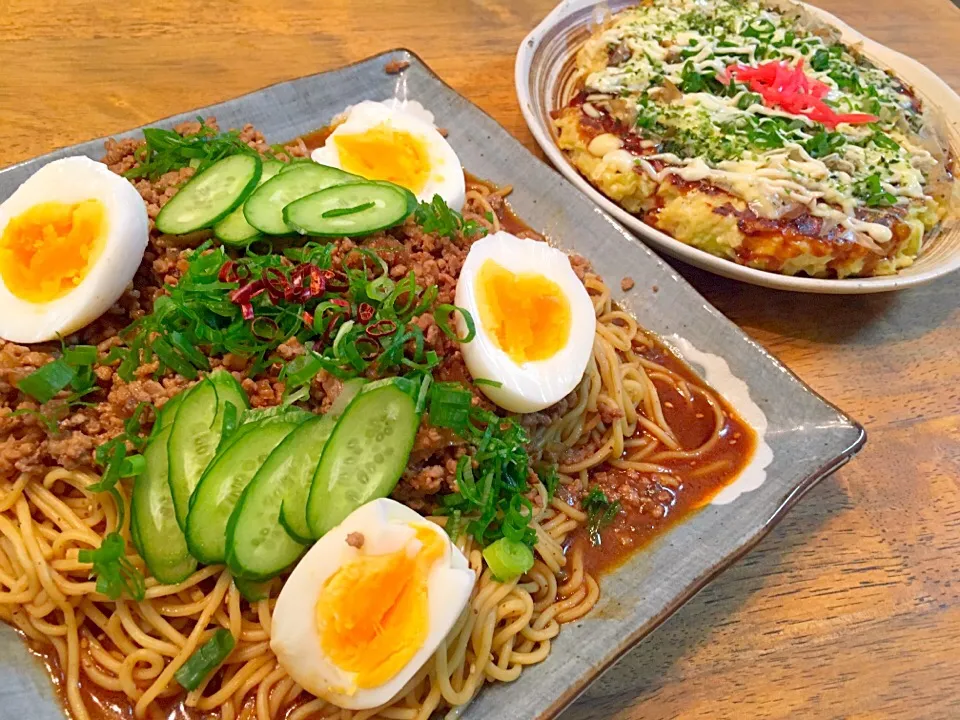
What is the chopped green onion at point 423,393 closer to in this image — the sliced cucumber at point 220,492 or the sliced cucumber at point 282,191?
the sliced cucumber at point 220,492

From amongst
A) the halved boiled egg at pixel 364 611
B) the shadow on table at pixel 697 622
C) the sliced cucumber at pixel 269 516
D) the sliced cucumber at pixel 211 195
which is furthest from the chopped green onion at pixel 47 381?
the shadow on table at pixel 697 622

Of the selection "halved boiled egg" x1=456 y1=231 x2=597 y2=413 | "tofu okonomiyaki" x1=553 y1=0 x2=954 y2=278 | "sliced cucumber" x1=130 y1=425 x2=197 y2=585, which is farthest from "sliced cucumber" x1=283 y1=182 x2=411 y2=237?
"tofu okonomiyaki" x1=553 y1=0 x2=954 y2=278

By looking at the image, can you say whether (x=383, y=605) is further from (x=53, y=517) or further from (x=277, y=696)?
(x=53, y=517)

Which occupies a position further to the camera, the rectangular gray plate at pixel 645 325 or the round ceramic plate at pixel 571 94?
the round ceramic plate at pixel 571 94

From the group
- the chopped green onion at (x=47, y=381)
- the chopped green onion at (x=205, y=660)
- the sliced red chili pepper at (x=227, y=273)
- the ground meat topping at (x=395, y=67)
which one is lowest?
the chopped green onion at (x=205, y=660)

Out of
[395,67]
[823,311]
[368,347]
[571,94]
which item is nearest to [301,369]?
Answer: [368,347]

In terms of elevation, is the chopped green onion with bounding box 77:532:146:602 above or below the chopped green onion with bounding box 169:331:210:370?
below

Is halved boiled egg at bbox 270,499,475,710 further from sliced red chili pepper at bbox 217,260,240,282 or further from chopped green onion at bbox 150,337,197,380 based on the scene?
sliced red chili pepper at bbox 217,260,240,282
